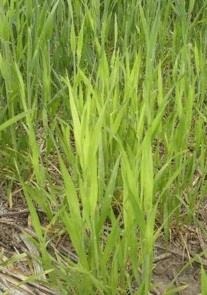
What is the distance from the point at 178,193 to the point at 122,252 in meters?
0.25

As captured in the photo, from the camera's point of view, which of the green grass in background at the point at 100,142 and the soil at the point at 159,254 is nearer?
the green grass in background at the point at 100,142

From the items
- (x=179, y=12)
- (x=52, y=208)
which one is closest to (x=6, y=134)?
(x=52, y=208)

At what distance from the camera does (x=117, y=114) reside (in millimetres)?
1052

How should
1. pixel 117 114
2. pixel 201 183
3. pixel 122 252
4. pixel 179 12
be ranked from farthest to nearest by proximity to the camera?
pixel 179 12 → pixel 201 183 → pixel 117 114 → pixel 122 252

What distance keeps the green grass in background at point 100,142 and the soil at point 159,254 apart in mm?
29

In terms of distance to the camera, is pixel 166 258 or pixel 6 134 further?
pixel 6 134

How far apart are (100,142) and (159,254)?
0.25 metres

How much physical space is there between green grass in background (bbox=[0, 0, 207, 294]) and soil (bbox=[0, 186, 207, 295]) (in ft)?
0.09

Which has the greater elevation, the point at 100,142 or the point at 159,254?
the point at 100,142

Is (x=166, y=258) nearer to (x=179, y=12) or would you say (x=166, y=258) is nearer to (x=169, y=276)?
(x=169, y=276)

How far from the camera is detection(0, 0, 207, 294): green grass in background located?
2.97 ft

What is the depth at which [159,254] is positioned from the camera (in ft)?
3.60

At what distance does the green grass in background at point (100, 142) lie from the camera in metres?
0.91

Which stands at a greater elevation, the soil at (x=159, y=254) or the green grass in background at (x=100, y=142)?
the green grass in background at (x=100, y=142)
